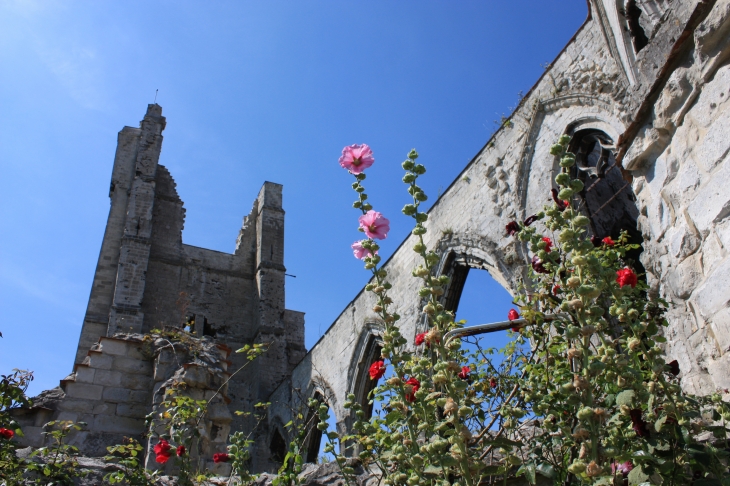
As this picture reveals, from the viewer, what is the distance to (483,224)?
786 cm

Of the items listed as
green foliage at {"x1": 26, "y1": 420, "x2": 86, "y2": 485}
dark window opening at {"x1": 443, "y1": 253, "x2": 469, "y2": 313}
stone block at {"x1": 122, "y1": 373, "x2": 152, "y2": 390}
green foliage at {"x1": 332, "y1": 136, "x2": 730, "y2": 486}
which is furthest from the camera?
dark window opening at {"x1": 443, "y1": 253, "x2": 469, "y2": 313}

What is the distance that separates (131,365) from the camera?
421 centimetres

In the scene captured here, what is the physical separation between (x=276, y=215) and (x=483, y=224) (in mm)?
10303

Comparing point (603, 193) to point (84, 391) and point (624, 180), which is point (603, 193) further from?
point (84, 391)

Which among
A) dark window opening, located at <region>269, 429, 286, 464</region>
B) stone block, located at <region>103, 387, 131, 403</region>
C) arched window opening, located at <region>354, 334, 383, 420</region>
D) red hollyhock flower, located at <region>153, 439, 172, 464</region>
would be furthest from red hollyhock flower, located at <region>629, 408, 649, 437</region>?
dark window opening, located at <region>269, 429, 286, 464</region>

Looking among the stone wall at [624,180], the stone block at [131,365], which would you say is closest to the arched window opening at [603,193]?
the stone wall at [624,180]

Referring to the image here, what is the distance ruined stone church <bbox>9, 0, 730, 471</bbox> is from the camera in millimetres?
1570

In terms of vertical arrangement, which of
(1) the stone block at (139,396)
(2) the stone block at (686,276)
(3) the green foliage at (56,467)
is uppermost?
(1) the stone block at (139,396)

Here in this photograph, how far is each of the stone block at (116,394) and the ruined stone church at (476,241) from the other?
0.01 metres

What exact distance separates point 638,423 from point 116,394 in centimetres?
353

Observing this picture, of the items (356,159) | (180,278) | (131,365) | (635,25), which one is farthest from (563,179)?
(180,278)

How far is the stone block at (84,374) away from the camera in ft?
13.1

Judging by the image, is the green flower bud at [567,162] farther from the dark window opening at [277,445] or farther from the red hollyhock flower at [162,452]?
the dark window opening at [277,445]

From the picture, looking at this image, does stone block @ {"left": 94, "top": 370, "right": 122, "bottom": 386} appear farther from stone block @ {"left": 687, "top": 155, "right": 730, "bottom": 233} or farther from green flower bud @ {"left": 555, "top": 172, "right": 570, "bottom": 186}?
stone block @ {"left": 687, "top": 155, "right": 730, "bottom": 233}
